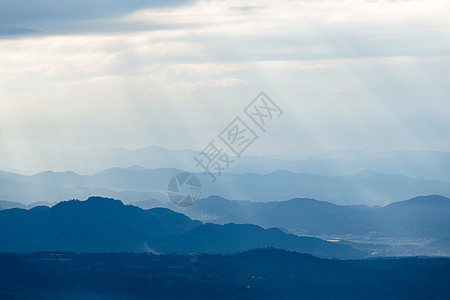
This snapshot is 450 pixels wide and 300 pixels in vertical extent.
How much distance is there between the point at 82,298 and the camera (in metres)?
85.7

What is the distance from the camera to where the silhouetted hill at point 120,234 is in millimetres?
149000

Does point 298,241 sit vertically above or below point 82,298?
above

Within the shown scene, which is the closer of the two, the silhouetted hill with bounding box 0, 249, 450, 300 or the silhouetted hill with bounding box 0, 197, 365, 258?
the silhouetted hill with bounding box 0, 249, 450, 300

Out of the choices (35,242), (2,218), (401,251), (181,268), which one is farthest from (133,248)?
(401,251)

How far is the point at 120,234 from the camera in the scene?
155m

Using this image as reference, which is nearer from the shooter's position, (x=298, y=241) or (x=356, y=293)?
(x=356, y=293)

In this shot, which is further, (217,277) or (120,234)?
(120,234)

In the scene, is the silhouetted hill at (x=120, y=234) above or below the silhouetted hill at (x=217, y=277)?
above

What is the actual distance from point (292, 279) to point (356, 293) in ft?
28.4

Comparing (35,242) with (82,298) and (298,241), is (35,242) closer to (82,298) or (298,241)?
(298,241)

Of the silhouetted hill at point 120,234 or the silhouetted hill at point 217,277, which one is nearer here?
the silhouetted hill at point 217,277

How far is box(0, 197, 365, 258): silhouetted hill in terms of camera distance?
149000mm

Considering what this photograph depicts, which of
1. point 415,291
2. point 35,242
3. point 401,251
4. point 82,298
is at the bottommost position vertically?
point 415,291

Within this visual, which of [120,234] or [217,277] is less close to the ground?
[120,234]
